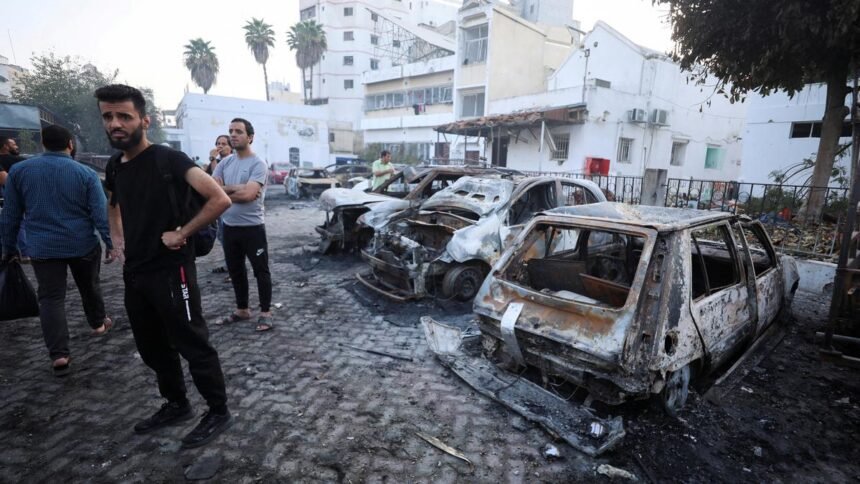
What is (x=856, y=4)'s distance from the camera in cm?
529

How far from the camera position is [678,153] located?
1988 cm

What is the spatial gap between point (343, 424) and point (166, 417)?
1.16 m

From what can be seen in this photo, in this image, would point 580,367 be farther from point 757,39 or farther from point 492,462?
point 757,39

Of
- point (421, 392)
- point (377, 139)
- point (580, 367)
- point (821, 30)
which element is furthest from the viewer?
point (377, 139)

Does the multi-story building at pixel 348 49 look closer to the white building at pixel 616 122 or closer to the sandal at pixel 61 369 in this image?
the white building at pixel 616 122

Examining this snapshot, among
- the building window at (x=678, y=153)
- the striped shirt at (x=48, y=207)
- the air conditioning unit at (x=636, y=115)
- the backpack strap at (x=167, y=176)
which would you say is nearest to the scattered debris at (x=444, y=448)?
the backpack strap at (x=167, y=176)

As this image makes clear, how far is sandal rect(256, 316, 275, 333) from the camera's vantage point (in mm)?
4416

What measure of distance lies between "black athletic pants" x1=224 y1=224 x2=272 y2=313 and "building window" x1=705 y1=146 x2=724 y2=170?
903 inches

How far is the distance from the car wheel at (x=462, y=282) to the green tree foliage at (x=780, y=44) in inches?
231

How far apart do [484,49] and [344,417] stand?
76.9 ft

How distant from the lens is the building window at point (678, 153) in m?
19.7

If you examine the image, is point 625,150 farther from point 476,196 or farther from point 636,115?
point 476,196

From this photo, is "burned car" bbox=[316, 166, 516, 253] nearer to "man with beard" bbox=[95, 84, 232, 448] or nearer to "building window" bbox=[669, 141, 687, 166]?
"man with beard" bbox=[95, 84, 232, 448]

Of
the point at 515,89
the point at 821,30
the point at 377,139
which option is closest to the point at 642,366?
the point at 821,30
